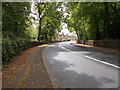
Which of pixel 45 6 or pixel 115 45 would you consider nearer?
pixel 115 45

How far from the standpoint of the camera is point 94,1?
15.8m

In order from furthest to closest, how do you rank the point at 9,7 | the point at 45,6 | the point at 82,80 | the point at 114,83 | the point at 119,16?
the point at 45,6
the point at 119,16
the point at 9,7
the point at 82,80
the point at 114,83

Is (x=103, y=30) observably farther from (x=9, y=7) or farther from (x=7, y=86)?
(x=7, y=86)

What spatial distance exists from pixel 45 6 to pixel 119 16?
65.3 feet

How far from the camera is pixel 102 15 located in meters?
21.4

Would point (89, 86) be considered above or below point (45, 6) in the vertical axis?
below

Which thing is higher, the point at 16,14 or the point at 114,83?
the point at 16,14

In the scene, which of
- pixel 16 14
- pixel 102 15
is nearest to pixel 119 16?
pixel 102 15

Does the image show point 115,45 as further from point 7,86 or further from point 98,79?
point 7,86

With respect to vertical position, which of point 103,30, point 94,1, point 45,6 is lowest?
point 103,30

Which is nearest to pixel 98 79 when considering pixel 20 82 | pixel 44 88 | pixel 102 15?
pixel 44 88

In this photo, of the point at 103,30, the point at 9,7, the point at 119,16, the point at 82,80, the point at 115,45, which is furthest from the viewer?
the point at 103,30

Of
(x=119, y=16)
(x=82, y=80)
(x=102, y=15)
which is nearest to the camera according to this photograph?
(x=82, y=80)

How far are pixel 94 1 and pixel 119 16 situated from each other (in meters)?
5.89
